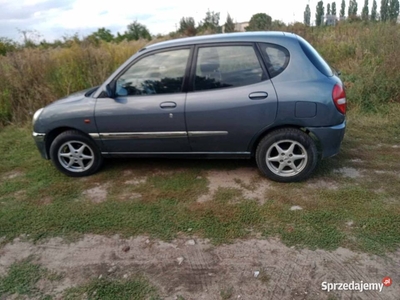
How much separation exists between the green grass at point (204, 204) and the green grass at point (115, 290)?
0.60 meters

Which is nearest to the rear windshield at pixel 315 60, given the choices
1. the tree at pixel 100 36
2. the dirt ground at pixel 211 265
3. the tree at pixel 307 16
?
the dirt ground at pixel 211 265

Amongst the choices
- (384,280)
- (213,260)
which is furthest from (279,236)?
(384,280)

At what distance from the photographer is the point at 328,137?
3545 millimetres

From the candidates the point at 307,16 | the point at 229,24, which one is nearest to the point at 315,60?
the point at 229,24

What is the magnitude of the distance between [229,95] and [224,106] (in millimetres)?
137

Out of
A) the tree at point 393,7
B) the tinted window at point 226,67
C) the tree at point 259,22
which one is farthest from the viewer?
the tree at point 393,7

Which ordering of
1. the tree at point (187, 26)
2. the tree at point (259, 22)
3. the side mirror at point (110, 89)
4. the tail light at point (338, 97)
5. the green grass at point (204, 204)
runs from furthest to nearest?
the tree at point (187, 26) → the tree at point (259, 22) → the side mirror at point (110, 89) → the tail light at point (338, 97) → the green grass at point (204, 204)

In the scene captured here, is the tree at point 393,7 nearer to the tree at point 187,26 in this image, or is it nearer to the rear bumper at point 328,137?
the tree at point 187,26

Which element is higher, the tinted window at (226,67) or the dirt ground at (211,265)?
the tinted window at (226,67)

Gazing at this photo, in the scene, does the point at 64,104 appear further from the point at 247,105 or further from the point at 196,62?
the point at 247,105

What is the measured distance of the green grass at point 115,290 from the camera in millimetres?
2312

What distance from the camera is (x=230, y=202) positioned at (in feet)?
11.2

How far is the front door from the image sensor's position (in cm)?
370

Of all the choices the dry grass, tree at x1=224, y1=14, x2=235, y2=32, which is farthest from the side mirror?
tree at x1=224, y1=14, x2=235, y2=32
